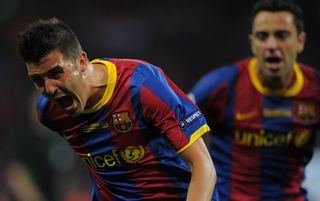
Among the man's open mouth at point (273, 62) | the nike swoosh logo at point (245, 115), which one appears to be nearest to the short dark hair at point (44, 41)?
the nike swoosh logo at point (245, 115)

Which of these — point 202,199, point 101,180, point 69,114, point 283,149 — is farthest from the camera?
point 283,149

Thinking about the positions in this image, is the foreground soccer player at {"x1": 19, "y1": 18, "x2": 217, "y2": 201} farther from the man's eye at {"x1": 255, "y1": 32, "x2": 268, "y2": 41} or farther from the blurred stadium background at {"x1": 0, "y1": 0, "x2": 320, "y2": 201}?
the blurred stadium background at {"x1": 0, "y1": 0, "x2": 320, "y2": 201}

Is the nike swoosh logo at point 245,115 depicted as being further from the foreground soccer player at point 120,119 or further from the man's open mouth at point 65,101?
the man's open mouth at point 65,101

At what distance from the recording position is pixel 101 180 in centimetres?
357

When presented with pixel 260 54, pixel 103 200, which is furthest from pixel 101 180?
pixel 260 54

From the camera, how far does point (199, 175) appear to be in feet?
10.1

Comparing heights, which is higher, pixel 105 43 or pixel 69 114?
pixel 69 114

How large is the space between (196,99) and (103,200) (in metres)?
1.18

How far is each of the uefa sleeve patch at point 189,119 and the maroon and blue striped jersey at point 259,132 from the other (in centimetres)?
129

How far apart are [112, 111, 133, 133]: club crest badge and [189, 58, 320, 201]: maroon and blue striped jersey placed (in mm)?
1278

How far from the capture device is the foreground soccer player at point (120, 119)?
123 inches

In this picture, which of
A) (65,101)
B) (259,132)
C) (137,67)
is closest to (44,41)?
(65,101)

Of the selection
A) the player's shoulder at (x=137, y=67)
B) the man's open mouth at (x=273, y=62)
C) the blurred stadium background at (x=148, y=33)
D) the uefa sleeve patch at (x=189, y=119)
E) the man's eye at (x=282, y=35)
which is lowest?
the blurred stadium background at (x=148, y=33)

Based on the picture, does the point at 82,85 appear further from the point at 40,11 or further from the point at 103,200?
the point at 40,11
